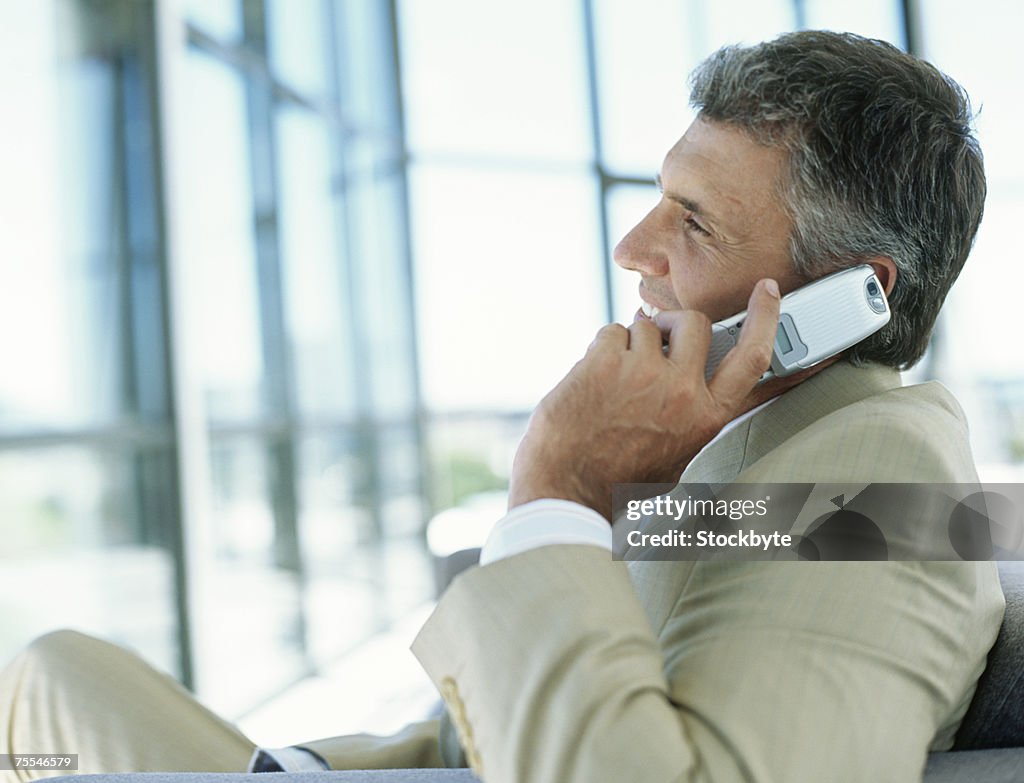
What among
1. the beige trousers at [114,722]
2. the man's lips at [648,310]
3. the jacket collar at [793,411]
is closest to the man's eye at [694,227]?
the man's lips at [648,310]

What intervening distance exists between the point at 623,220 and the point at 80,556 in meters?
3.69

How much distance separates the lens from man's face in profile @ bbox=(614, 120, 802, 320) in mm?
Result: 1055

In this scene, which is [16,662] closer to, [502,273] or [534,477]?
[534,477]

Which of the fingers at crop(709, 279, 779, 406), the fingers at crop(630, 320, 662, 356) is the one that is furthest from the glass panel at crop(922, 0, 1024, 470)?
the fingers at crop(630, 320, 662, 356)

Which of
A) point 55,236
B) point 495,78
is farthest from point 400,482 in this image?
point 55,236

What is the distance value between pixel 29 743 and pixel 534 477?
0.74 m

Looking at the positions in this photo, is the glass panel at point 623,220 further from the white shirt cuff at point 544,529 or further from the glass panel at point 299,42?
the white shirt cuff at point 544,529

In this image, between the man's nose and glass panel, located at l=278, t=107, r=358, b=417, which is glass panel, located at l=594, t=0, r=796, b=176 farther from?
the man's nose

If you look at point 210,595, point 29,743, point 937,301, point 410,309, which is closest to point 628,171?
point 410,309

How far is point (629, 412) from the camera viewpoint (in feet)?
2.59

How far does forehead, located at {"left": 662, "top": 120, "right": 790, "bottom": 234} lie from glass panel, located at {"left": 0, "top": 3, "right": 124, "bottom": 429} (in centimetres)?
171

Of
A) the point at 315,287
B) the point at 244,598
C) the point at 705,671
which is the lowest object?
the point at 244,598

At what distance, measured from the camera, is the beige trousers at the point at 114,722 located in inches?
41.3

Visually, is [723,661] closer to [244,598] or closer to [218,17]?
[244,598]
